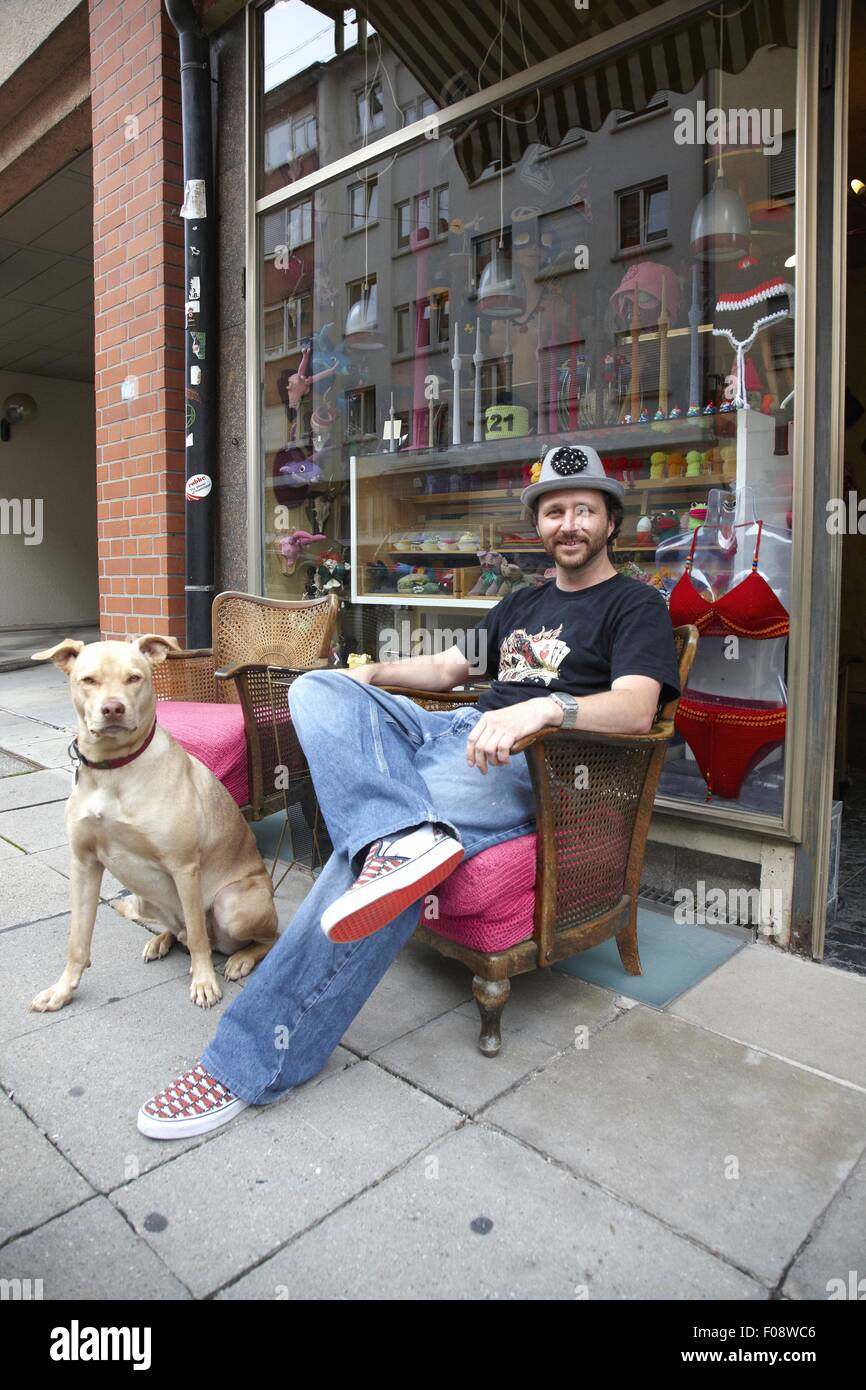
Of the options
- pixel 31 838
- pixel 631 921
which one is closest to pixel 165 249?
pixel 31 838

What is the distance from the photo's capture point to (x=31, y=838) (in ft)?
13.8

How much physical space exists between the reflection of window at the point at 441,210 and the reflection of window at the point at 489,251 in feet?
0.77

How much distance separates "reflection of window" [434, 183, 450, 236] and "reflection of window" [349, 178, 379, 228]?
1.13ft

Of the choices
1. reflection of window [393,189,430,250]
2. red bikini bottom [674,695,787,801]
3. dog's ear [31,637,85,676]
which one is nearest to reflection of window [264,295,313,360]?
reflection of window [393,189,430,250]

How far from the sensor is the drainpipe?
4910mm

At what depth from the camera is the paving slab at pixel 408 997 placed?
8.23ft

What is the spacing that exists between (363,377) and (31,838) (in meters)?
3.04

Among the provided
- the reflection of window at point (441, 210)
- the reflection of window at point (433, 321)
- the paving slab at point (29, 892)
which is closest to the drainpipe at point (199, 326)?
the reflection of window at point (433, 321)

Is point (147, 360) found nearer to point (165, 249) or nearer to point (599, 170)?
point (165, 249)

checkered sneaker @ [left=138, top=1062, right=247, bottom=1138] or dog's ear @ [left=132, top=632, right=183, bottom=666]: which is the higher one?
dog's ear @ [left=132, top=632, right=183, bottom=666]

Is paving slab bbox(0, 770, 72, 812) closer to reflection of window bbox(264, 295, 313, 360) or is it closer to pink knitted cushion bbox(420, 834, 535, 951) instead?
reflection of window bbox(264, 295, 313, 360)

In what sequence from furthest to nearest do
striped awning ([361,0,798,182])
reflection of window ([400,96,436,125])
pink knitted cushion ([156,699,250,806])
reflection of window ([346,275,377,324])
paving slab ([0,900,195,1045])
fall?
reflection of window ([346,275,377,324]) → reflection of window ([400,96,436,125]) → pink knitted cushion ([156,699,250,806]) → striped awning ([361,0,798,182]) → paving slab ([0,900,195,1045])

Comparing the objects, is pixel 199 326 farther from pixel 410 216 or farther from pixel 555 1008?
pixel 555 1008

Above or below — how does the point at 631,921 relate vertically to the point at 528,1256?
above
